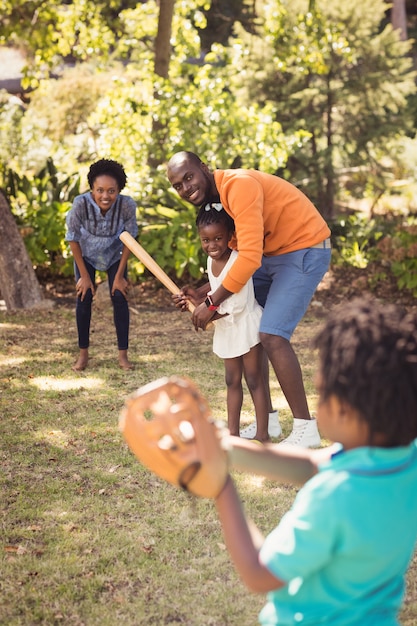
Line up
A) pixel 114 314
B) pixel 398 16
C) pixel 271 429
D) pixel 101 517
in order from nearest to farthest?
pixel 101 517 < pixel 271 429 < pixel 114 314 < pixel 398 16

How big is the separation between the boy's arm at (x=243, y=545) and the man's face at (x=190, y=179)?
252cm

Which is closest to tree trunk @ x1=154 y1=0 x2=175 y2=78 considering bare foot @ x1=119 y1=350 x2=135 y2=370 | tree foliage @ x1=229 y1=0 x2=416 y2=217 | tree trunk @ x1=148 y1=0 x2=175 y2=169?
tree trunk @ x1=148 y1=0 x2=175 y2=169

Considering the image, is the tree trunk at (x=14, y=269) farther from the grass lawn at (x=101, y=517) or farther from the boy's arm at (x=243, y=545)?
the boy's arm at (x=243, y=545)

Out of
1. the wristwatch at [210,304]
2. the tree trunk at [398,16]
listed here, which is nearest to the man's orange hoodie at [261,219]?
the wristwatch at [210,304]

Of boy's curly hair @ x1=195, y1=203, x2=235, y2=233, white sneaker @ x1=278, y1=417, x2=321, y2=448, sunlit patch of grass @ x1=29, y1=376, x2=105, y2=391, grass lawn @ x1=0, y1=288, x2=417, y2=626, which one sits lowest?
grass lawn @ x1=0, y1=288, x2=417, y2=626

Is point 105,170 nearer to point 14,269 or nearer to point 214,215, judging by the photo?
point 214,215

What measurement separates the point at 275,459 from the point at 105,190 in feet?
12.8

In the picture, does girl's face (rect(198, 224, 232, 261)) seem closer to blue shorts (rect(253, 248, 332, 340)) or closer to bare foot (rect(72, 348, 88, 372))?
blue shorts (rect(253, 248, 332, 340))

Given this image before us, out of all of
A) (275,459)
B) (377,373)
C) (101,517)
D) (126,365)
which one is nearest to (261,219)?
(101,517)

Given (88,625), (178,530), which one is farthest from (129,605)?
(178,530)

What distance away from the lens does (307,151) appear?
12.1 metres

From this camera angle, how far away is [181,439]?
1.44m

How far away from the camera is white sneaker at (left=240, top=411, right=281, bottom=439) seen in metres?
4.34

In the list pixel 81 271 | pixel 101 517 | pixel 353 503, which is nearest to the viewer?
pixel 353 503
